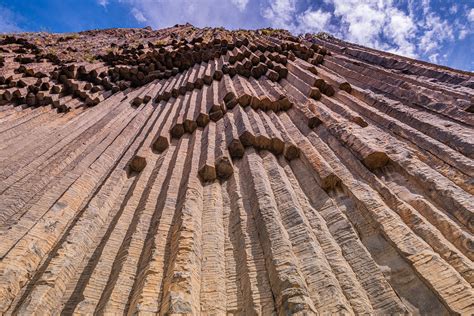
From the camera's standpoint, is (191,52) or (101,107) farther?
(191,52)

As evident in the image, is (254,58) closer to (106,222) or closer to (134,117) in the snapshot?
(134,117)

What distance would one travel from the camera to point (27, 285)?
6.60 ft

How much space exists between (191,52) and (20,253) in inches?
310

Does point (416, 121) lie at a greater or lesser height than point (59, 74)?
lesser

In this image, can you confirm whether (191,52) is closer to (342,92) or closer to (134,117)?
(134,117)

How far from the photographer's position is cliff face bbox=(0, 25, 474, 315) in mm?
1812

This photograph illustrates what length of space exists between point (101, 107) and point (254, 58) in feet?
11.0

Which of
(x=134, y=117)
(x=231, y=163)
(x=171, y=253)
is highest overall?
(x=134, y=117)

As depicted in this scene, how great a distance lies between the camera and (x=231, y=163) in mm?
3291

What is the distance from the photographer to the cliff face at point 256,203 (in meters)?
1.81

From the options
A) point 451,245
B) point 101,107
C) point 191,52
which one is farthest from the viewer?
point 191,52

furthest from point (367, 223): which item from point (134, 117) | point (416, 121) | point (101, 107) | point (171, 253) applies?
point (101, 107)

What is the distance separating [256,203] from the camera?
2572 mm

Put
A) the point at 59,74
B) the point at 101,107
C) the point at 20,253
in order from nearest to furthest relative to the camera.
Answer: the point at 20,253 < the point at 101,107 < the point at 59,74
